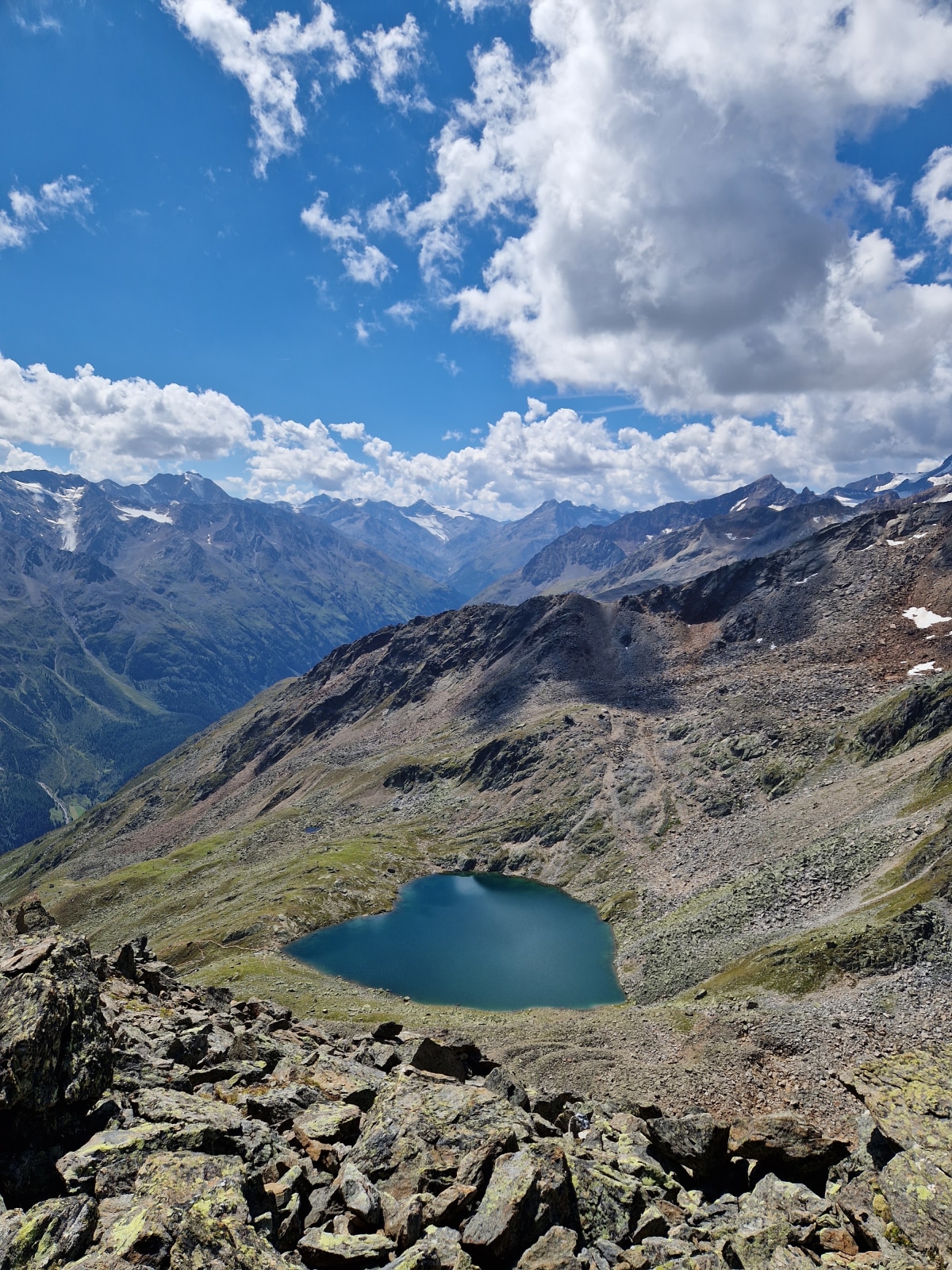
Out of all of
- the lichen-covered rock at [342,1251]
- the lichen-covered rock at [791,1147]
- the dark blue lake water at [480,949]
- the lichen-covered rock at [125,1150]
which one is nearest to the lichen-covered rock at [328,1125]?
the lichen-covered rock at [125,1150]

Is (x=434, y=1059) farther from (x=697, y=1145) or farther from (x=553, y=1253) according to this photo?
(x=553, y=1253)

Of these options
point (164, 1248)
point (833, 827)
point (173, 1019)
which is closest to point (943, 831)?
point (833, 827)

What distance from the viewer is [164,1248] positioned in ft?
43.2

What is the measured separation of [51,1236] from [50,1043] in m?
5.46

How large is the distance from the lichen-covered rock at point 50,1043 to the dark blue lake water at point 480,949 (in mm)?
59674

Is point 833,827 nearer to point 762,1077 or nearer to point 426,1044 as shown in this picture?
point 762,1077

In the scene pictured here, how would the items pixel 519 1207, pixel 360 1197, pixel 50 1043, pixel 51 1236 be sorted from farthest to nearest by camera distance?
pixel 50 1043, pixel 360 1197, pixel 519 1207, pixel 51 1236

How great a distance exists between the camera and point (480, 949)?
290 ft

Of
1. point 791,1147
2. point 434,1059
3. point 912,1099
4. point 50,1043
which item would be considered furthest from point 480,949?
point 50,1043

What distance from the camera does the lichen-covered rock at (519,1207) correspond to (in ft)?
50.2

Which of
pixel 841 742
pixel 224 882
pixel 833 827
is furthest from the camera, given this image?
pixel 224 882

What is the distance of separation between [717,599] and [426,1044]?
18221 cm

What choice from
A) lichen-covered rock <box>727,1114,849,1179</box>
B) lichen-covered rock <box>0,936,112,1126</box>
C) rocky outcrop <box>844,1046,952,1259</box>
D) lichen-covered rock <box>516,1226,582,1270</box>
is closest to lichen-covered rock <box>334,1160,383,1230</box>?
lichen-covered rock <box>516,1226,582,1270</box>

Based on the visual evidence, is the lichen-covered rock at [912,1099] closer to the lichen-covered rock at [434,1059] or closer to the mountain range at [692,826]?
the lichen-covered rock at [434,1059]
